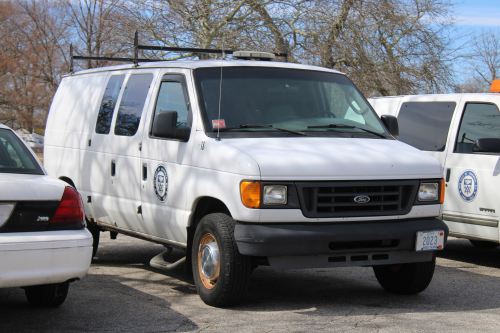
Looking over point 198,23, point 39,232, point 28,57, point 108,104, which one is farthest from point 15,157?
point 28,57

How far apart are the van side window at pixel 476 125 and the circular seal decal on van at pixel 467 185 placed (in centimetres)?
33

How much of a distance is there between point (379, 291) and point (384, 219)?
136 centimetres

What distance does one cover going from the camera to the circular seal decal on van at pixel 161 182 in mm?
6273

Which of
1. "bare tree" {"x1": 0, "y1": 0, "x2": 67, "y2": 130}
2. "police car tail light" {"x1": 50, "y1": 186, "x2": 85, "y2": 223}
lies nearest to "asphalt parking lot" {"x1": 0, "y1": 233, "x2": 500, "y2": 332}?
"police car tail light" {"x1": 50, "y1": 186, "x2": 85, "y2": 223}

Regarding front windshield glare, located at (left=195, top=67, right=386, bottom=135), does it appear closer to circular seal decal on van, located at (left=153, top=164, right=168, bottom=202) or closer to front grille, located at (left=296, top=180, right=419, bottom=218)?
circular seal decal on van, located at (left=153, top=164, right=168, bottom=202)

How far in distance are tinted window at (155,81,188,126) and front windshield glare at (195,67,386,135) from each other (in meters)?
0.25

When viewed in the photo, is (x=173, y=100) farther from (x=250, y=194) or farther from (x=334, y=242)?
(x=334, y=242)

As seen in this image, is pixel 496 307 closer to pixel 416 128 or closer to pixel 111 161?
pixel 416 128

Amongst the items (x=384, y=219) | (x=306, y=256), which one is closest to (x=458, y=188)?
(x=384, y=219)

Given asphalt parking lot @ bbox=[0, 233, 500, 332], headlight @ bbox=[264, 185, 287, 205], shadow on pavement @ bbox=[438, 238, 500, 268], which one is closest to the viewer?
asphalt parking lot @ bbox=[0, 233, 500, 332]

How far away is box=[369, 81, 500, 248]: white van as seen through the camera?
302 inches

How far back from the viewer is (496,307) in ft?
19.2

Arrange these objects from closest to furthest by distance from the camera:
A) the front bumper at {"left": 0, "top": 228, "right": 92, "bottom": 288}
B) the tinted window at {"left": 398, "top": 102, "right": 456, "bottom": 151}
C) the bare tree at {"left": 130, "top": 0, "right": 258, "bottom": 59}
→ 1. the front bumper at {"left": 0, "top": 228, "right": 92, "bottom": 288}
2. the tinted window at {"left": 398, "top": 102, "right": 456, "bottom": 151}
3. the bare tree at {"left": 130, "top": 0, "right": 258, "bottom": 59}

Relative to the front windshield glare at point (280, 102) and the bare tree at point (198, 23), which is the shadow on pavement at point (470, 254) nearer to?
the front windshield glare at point (280, 102)
